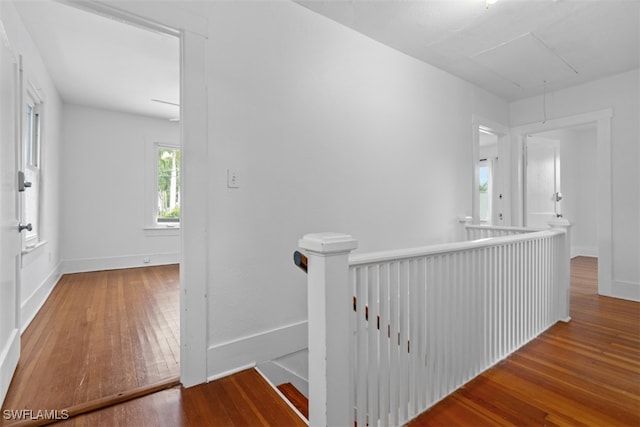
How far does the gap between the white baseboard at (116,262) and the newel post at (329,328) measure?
4.80 metres

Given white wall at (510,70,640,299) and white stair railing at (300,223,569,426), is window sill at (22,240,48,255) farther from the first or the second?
white wall at (510,70,640,299)

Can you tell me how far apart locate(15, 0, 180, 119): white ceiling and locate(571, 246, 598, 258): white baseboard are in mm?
7223

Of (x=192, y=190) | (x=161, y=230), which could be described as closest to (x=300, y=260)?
(x=192, y=190)

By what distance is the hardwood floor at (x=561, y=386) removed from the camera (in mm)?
1546

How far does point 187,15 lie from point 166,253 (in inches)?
175

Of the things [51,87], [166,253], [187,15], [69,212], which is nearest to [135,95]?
[51,87]

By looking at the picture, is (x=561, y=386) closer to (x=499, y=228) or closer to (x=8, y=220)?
(x=499, y=228)

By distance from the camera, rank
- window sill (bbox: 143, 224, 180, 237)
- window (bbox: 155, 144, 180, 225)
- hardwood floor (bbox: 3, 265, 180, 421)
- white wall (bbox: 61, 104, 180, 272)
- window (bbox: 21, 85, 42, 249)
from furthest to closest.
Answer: window (bbox: 155, 144, 180, 225), window sill (bbox: 143, 224, 180, 237), white wall (bbox: 61, 104, 180, 272), window (bbox: 21, 85, 42, 249), hardwood floor (bbox: 3, 265, 180, 421)

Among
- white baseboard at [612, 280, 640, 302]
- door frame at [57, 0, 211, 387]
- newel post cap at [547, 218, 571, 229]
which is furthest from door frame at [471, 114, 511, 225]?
door frame at [57, 0, 211, 387]

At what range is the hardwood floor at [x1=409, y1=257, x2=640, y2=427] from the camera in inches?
60.9

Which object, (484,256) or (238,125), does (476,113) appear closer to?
(484,256)

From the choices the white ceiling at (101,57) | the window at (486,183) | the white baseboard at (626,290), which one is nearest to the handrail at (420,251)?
the white ceiling at (101,57)

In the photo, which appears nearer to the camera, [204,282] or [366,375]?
[366,375]

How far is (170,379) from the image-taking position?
70.5 inches
